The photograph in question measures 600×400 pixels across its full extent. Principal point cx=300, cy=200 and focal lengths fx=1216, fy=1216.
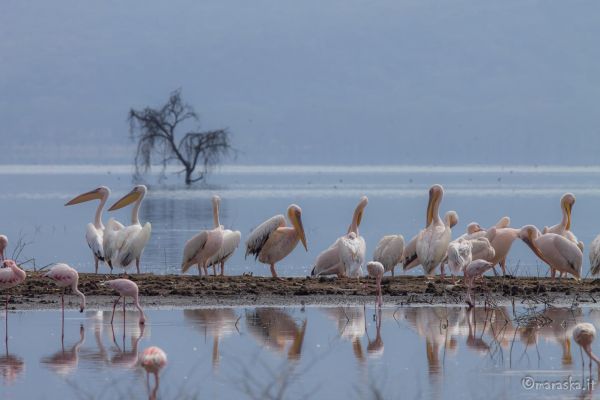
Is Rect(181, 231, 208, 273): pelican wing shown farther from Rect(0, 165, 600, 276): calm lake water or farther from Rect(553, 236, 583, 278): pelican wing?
Rect(553, 236, 583, 278): pelican wing

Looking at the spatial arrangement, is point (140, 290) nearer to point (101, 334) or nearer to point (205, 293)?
point (205, 293)

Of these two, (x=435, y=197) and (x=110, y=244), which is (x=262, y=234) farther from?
(x=435, y=197)

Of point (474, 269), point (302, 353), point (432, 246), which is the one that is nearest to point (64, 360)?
point (302, 353)

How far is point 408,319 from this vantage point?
9961 millimetres

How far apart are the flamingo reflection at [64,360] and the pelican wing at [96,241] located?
530cm

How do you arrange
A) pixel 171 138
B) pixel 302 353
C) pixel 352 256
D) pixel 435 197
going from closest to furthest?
pixel 302 353
pixel 352 256
pixel 435 197
pixel 171 138

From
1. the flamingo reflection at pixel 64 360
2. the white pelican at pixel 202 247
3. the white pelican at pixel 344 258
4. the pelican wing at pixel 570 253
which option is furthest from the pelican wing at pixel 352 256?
the flamingo reflection at pixel 64 360

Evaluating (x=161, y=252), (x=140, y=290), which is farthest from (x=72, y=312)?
(x=161, y=252)

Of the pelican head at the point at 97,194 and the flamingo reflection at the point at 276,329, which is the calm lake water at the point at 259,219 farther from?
the flamingo reflection at the point at 276,329

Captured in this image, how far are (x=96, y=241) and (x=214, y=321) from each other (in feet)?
15.1

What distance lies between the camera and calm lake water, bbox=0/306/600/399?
700 cm

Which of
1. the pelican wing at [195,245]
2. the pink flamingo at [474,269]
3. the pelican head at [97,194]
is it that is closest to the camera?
the pink flamingo at [474,269]

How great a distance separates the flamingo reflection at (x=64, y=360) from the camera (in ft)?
24.8

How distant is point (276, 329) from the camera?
9.33 meters
